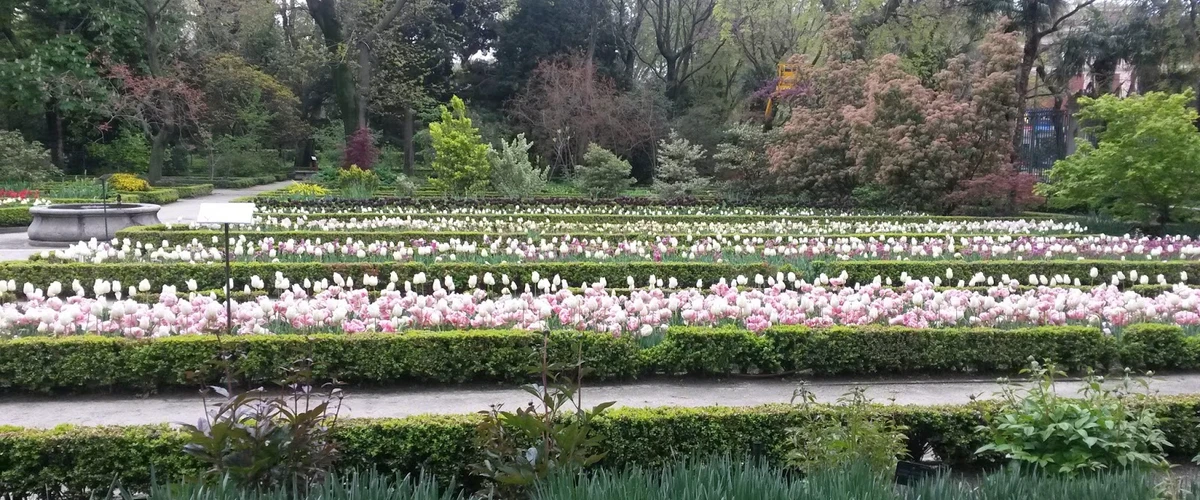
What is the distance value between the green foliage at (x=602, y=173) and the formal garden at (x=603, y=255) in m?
0.14

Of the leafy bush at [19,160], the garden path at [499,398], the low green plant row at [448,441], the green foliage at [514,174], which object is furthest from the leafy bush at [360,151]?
the low green plant row at [448,441]

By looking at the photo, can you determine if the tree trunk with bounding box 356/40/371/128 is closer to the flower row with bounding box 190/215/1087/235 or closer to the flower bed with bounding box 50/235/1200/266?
the flower row with bounding box 190/215/1087/235

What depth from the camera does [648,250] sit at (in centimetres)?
1142

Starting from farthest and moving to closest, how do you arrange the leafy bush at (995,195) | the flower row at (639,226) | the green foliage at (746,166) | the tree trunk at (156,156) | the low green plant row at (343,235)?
the tree trunk at (156,156)
the green foliage at (746,166)
the leafy bush at (995,195)
the flower row at (639,226)
the low green plant row at (343,235)

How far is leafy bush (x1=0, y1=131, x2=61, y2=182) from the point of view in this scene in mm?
24547

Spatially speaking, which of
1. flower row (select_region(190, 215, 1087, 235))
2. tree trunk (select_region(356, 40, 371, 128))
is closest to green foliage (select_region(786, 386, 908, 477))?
flower row (select_region(190, 215, 1087, 235))

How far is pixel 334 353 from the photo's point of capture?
6.20 meters

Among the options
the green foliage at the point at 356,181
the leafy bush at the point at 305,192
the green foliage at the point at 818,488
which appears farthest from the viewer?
the green foliage at the point at 356,181

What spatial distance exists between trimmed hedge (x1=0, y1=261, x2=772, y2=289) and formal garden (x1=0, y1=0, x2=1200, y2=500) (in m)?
0.05

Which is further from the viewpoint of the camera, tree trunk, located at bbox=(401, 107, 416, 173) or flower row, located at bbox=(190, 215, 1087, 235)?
tree trunk, located at bbox=(401, 107, 416, 173)

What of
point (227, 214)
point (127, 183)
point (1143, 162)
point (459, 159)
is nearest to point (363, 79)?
point (127, 183)

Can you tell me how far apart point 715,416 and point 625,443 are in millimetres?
532

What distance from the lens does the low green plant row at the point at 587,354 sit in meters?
6.04

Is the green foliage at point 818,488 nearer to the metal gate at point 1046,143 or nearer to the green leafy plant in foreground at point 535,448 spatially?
the green leafy plant in foreground at point 535,448
